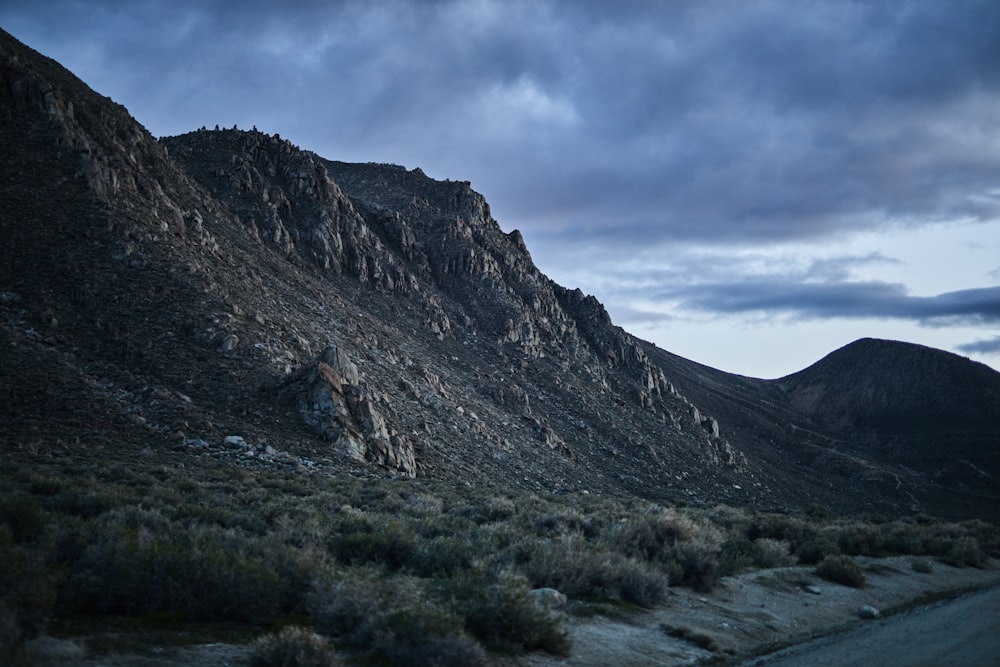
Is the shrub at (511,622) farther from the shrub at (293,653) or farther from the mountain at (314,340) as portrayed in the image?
the mountain at (314,340)

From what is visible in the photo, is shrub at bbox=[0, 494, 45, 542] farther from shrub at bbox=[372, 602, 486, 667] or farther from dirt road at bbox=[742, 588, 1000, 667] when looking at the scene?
dirt road at bbox=[742, 588, 1000, 667]

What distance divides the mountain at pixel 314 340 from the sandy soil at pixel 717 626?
20.2 meters

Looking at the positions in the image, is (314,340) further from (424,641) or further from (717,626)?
(424,641)

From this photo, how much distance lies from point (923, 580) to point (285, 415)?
95.2 ft

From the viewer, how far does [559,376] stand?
216 feet

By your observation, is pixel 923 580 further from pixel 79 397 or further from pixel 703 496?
pixel 703 496

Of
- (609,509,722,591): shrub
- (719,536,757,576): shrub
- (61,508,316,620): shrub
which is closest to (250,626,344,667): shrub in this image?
(61,508,316,620): shrub

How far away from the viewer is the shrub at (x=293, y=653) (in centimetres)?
563

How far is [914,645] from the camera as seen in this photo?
8266mm

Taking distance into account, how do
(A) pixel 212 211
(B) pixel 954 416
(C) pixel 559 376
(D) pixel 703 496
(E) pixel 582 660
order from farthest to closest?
1. (B) pixel 954 416
2. (C) pixel 559 376
3. (D) pixel 703 496
4. (A) pixel 212 211
5. (E) pixel 582 660

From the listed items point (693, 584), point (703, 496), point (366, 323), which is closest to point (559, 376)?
point (703, 496)

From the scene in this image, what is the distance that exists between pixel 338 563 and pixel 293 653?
4596 mm

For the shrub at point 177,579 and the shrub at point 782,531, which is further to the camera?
the shrub at point 782,531

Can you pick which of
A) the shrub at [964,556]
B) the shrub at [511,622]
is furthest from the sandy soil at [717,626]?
the shrub at [964,556]
